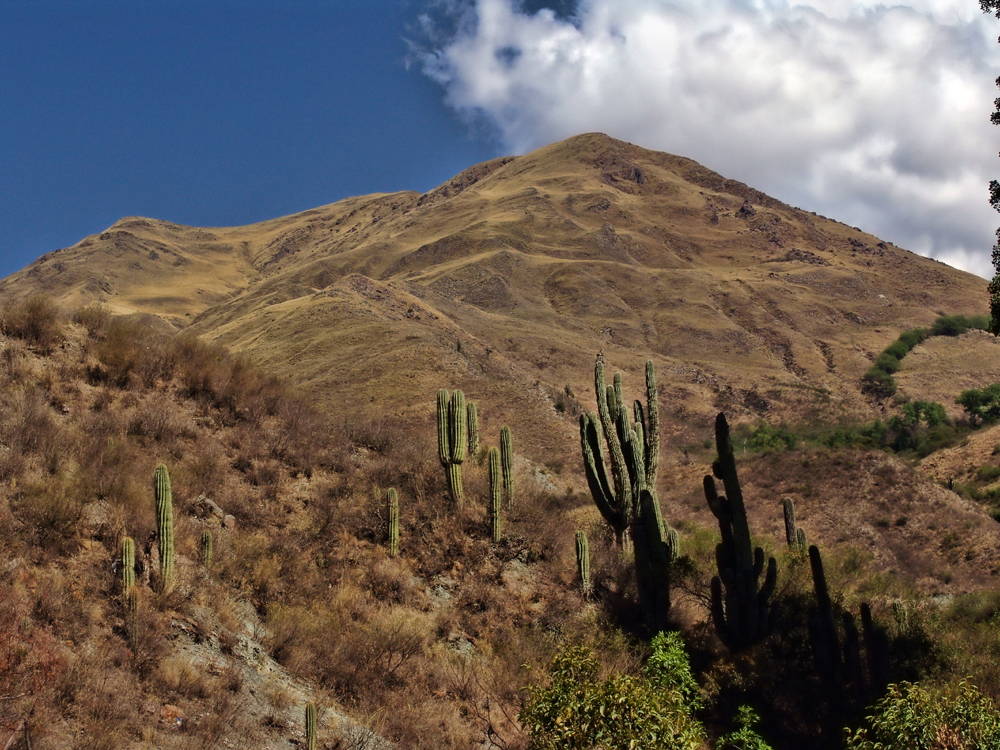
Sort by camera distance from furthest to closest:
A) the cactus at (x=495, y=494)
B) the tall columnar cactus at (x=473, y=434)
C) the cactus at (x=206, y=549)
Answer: the tall columnar cactus at (x=473, y=434) → the cactus at (x=495, y=494) → the cactus at (x=206, y=549)

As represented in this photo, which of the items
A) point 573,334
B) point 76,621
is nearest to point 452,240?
point 573,334

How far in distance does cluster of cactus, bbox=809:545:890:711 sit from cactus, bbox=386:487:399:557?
8.36 m

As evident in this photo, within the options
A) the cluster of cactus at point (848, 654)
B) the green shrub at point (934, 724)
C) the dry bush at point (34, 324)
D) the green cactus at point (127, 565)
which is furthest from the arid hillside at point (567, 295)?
the green shrub at point (934, 724)

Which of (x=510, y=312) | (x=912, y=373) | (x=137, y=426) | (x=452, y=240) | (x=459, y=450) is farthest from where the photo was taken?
(x=452, y=240)

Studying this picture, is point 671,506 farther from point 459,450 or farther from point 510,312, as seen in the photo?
point 510,312

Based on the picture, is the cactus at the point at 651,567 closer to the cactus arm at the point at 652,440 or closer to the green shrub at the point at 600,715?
the cactus arm at the point at 652,440

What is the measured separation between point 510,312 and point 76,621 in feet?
265

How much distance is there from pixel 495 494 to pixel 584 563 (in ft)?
8.46

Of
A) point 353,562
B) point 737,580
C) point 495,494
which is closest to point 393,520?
point 353,562

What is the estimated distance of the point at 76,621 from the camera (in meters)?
9.13

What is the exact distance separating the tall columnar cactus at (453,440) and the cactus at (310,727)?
303 inches

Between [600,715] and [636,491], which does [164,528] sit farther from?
[636,491]

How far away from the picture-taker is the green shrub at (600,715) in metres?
7.88

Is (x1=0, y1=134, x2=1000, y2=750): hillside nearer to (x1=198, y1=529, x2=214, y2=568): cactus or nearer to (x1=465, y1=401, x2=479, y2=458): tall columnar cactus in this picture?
(x1=198, y1=529, x2=214, y2=568): cactus
